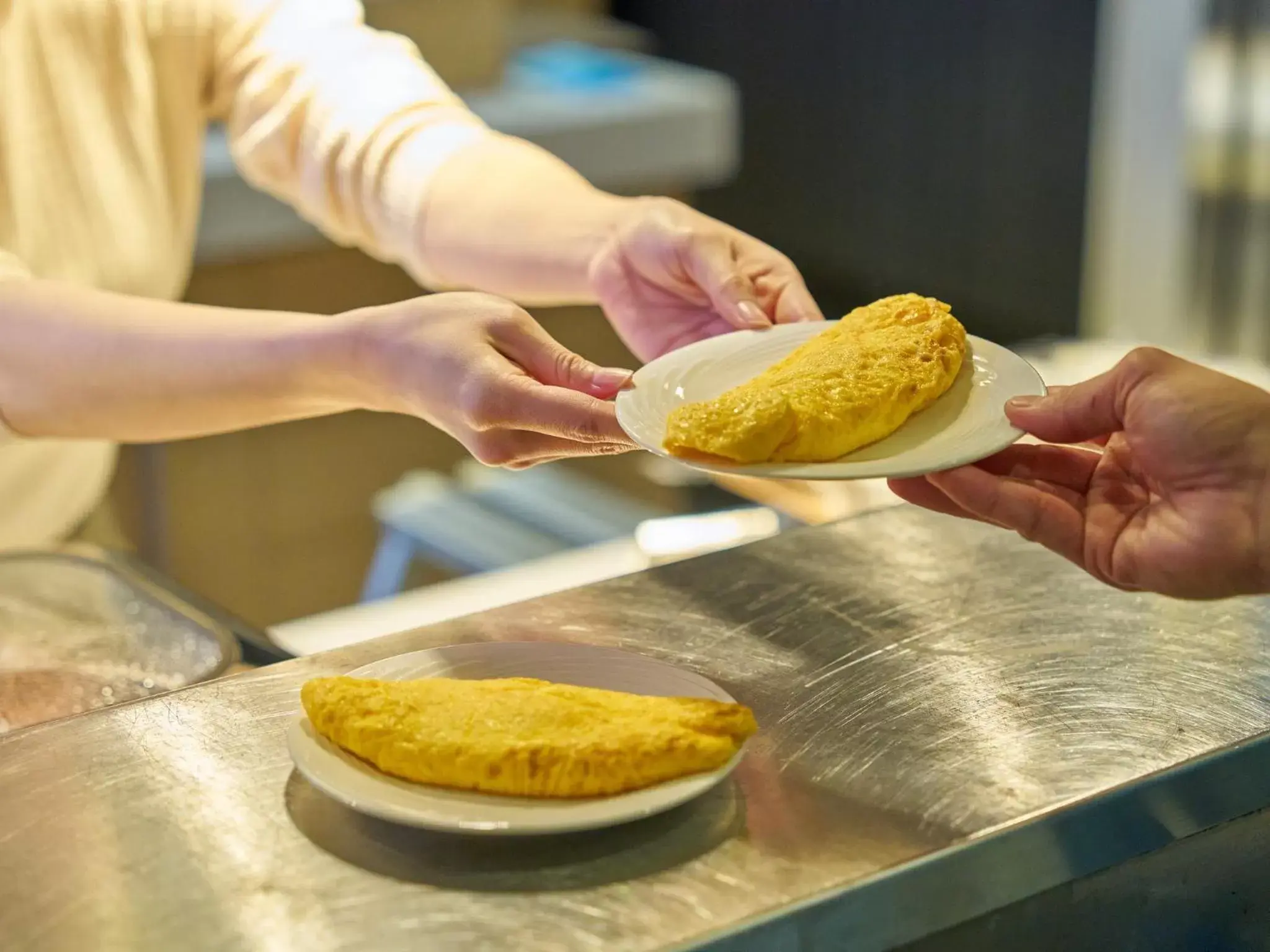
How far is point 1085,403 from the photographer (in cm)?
106

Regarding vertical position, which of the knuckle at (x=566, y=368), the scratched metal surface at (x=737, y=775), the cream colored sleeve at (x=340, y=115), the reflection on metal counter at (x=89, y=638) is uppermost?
the cream colored sleeve at (x=340, y=115)

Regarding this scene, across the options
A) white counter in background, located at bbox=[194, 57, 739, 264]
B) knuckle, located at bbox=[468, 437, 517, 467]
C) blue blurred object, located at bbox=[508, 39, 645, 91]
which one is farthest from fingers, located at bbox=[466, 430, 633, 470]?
blue blurred object, located at bbox=[508, 39, 645, 91]

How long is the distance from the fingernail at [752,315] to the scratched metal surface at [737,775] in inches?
8.2

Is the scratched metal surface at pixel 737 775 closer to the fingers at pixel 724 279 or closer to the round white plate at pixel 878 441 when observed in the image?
the round white plate at pixel 878 441

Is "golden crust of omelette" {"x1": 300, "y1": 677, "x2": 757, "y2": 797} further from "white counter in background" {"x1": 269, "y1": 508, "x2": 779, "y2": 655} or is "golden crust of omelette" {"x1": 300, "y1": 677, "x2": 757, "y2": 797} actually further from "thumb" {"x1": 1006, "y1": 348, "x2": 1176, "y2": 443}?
"white counter in background" {"x1": 269, "y1": 508, "x2": 779, "y2": 655}

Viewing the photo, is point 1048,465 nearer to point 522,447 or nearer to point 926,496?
point 926,496

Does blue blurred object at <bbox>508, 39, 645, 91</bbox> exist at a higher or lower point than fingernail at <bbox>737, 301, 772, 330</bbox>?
higher

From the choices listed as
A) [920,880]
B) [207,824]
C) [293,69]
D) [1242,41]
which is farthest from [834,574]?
[1242,41]

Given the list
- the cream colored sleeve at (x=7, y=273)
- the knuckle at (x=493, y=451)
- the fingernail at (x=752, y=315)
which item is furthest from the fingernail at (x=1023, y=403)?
the cream colored sleeve at (x=7, y=273)

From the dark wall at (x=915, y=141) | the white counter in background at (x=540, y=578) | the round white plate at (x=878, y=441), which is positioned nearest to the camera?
the round white plate at (x=878, y=441)

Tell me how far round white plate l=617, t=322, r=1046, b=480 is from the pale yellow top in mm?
512

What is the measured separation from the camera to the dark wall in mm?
4195

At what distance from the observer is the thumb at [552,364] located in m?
1.06

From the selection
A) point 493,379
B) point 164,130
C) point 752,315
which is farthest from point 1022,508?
point 164,130
